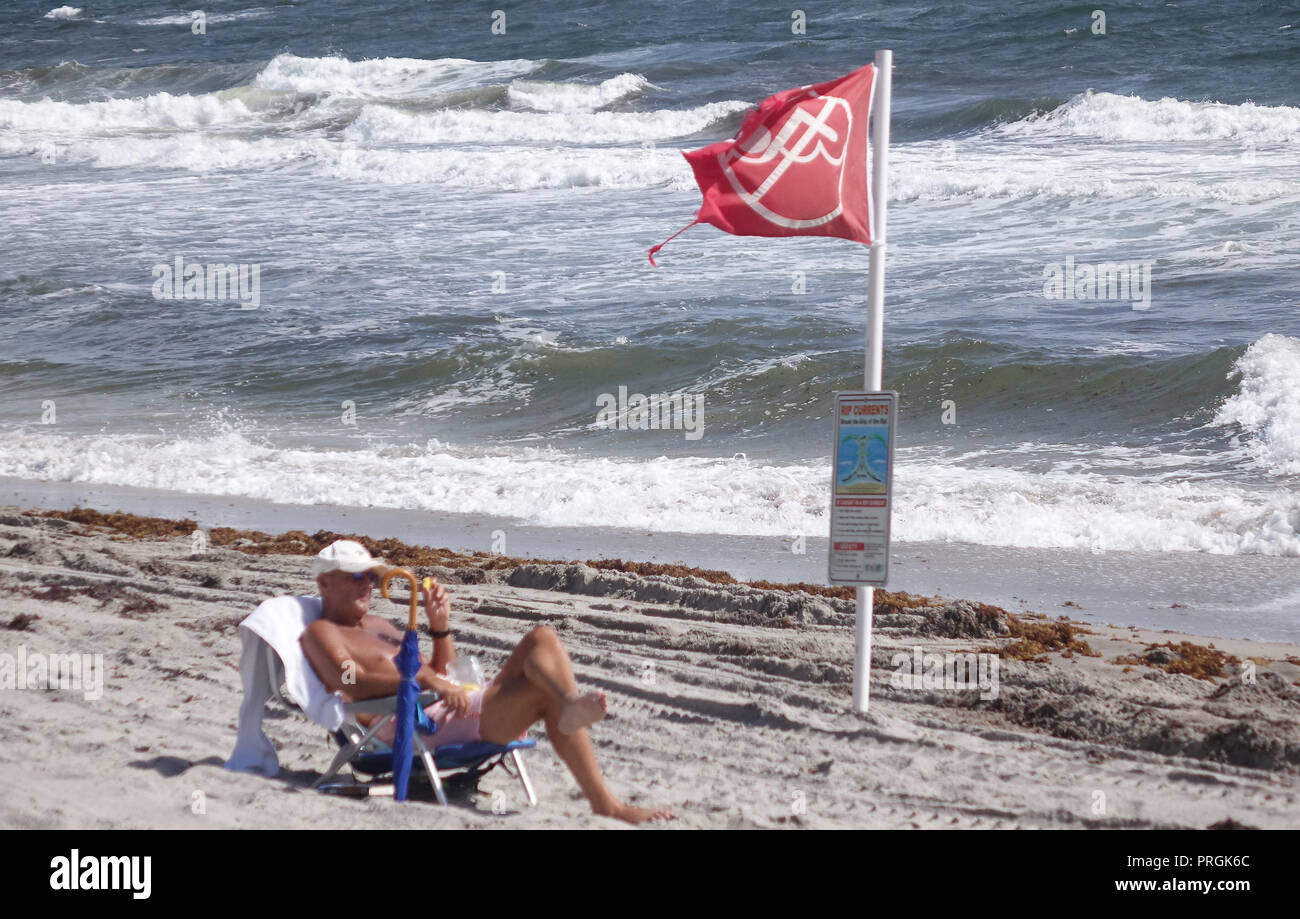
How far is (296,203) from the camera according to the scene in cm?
2644

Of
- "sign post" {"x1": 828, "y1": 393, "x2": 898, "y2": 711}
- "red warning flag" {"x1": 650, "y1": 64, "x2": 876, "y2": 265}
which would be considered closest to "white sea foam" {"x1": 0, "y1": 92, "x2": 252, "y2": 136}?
"red warning flag" {"x1": 650, "y1": 64, "x2": 876, "y2": 265}

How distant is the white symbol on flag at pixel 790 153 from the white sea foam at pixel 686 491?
4.59 metres

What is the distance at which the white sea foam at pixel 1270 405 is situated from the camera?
1104 centimetres

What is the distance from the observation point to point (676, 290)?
734 inches

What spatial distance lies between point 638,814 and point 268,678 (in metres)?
1.52

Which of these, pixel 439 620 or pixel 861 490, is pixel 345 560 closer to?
pixel 439 620

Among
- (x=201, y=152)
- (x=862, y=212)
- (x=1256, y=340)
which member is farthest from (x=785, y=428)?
(x=201, y=152)

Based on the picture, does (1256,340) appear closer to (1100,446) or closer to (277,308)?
(1100,446)

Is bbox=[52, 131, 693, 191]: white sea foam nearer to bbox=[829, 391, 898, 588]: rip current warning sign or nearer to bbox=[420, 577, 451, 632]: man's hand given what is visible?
bbox=[829, 391, 898, 588]: rip current warning sign

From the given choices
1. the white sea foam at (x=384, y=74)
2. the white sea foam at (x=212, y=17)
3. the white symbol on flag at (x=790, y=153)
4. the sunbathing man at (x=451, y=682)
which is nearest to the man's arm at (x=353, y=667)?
the sunbathing man at (x=451, y=682)

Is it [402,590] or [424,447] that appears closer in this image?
[402,590]

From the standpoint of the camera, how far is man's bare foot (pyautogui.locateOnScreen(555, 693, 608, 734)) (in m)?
A: 4.48

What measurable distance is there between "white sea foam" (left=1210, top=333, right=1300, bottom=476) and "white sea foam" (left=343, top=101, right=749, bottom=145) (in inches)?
750

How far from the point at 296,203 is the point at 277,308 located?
25.6 feet
